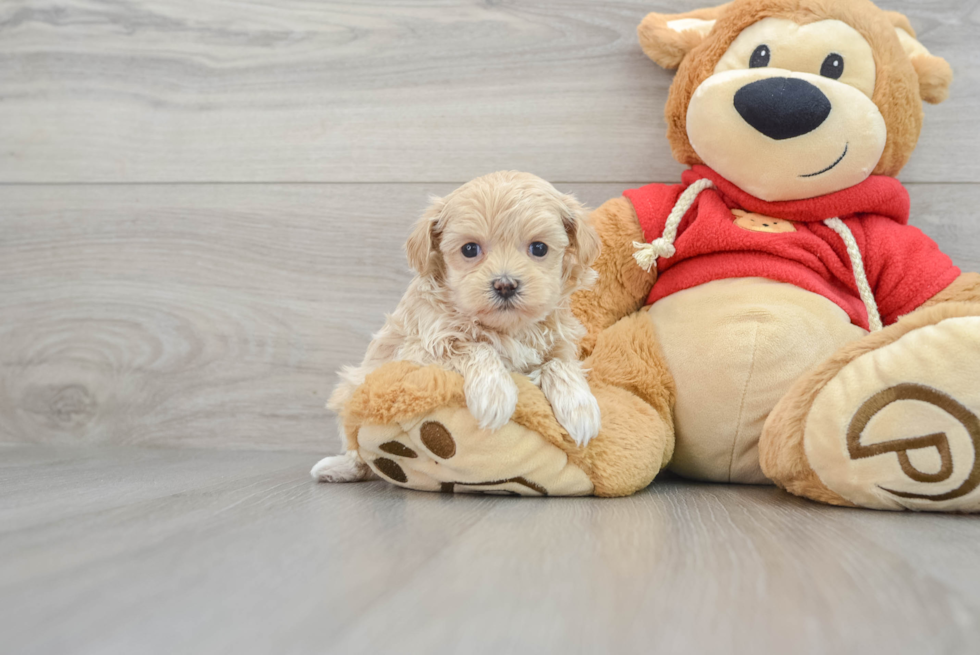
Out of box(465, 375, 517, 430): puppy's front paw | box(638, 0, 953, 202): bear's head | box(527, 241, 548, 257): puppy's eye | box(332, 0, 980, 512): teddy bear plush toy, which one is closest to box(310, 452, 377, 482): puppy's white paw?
box(332, 0, 980, 512): teddy bear plush toy

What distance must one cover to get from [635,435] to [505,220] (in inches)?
13.5

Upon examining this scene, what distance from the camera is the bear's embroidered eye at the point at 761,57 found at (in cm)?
103

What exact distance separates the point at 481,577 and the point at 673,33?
3.30 ft

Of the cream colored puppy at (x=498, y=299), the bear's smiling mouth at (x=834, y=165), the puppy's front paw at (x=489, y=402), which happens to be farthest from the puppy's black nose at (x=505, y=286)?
the bear's smiling mouth at (x=834, y=165)

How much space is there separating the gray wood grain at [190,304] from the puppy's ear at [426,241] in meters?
0.46

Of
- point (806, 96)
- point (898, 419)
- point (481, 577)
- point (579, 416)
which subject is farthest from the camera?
point (806, 96)

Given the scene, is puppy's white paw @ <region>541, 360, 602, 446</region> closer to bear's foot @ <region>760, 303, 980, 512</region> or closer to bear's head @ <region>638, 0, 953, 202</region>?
bear's foot @ <region>760, 303, 980, 512</region>

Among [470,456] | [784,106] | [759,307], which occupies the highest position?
[784,106]

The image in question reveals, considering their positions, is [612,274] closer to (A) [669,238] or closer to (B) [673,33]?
(A) [669,238]

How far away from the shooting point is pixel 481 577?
1.79 feet

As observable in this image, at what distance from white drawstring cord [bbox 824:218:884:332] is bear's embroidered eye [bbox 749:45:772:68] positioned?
0.87 feet

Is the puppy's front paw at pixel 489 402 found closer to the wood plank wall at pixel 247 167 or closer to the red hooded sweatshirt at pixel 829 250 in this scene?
the red hooded sweatshirt at pixel 829 250

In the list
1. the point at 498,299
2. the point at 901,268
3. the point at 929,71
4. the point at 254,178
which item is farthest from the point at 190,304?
the point at 929,71

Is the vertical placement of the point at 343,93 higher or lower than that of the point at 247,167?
higher
